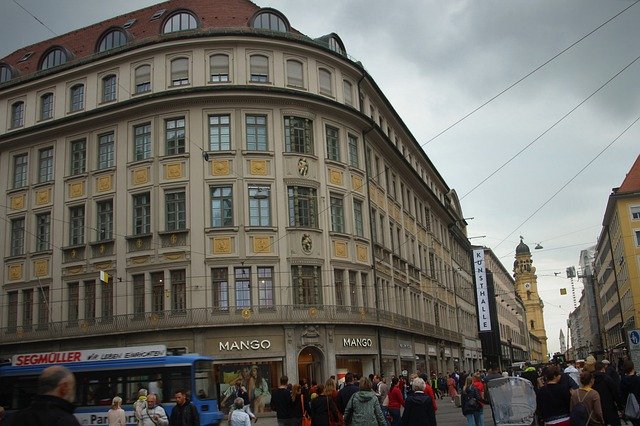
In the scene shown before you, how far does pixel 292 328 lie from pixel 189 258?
18.7 feet

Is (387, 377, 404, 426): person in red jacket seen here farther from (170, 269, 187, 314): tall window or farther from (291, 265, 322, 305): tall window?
(170, 269, 187, 314): tall window

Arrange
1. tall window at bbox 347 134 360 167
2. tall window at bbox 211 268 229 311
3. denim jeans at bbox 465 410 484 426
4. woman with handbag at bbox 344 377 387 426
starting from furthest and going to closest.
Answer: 1. tall window at bbox 347 134 360 167
2. tall window at bbox 211 268 229 311
3. denim jeans at bbox 465 410 484 426
4. woman with handbag at bbox 344 377 387 426

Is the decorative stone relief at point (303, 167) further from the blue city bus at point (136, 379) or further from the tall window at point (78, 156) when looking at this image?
the blue city bus at point (136, 379)

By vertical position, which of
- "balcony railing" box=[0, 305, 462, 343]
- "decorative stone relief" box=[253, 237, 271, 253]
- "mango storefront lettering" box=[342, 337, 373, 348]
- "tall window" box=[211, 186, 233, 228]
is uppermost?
"tall window" box=[211, 186, 233, 228]

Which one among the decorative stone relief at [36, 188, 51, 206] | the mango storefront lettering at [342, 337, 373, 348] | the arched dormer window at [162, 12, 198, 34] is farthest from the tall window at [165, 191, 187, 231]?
the mango storefront lettering at [342, 337, 373, 348]

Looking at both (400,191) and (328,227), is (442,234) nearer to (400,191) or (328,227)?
(400,191)

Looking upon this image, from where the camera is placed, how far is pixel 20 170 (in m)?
38.2

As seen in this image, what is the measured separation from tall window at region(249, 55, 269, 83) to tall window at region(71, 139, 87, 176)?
31.5 feet

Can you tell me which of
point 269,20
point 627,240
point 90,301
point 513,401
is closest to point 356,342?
point 90,301

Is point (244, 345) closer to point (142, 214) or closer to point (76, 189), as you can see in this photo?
point (142, 214)

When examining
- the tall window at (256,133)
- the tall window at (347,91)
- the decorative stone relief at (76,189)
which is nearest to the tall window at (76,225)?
the decorative stone relief at (76,189)

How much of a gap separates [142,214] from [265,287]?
7096mm

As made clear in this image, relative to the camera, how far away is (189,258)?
3203 cm

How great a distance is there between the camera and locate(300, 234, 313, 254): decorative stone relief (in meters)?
33.3
